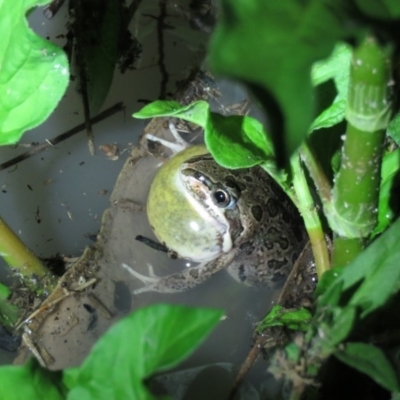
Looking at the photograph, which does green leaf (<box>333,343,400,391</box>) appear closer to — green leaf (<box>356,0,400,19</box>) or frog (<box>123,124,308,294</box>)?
green leaf (<box>356,0,400,19</box>)

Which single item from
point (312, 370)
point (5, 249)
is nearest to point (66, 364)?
point (5, 249)

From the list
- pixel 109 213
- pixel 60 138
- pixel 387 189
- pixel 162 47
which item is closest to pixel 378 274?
pixel 387 189

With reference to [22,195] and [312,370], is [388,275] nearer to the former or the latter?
[312,370]

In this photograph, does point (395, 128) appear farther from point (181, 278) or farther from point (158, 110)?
point (181, 278)

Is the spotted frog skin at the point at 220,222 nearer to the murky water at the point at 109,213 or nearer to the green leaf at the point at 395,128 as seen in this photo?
the murky water at the point at 109,213

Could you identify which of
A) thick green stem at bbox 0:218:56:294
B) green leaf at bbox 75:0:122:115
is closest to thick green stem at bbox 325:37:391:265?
thick green stem at bbox 0:218:56:294

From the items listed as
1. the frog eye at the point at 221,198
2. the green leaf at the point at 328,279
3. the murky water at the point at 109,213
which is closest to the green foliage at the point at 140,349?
the green leaf at the point at 328,279
